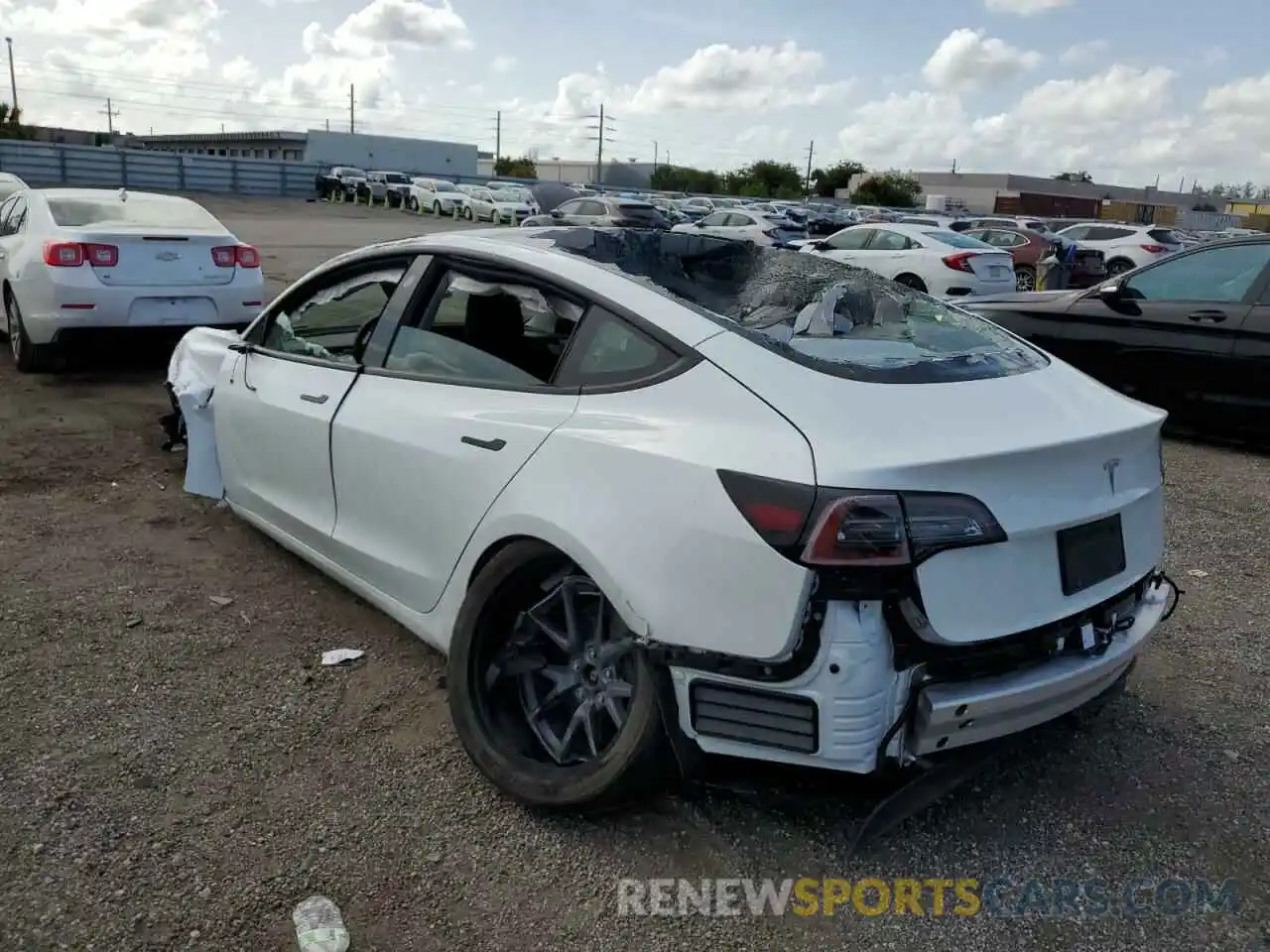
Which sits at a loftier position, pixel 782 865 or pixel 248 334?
pixel 248 334

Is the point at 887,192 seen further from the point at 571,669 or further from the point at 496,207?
the point at 571,669

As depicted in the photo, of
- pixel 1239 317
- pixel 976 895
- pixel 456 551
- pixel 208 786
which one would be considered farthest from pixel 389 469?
pixel 1239 317

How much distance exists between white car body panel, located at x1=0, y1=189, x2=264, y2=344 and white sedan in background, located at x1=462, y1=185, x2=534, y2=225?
94.0 ft

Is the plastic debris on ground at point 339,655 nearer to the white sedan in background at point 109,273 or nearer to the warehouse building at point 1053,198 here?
the white sedan in background at point 109,273

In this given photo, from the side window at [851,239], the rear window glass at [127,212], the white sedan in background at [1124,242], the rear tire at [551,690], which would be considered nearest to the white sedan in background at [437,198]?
the white sedan in background at [1124,242]

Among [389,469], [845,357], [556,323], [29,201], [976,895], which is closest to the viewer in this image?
[976,895]

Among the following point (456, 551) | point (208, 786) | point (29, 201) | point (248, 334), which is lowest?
point (208, 786)

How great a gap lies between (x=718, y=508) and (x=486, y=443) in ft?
2.99

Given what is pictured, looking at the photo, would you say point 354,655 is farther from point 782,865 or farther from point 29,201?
point 29,201

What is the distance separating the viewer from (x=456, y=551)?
321 cm

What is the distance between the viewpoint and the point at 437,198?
43.9 meters

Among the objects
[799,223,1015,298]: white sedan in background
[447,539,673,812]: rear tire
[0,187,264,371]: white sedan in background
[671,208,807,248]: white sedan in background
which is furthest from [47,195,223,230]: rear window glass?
[671,208,807,248]: white sedan in background

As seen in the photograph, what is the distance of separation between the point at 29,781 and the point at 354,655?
113cm
